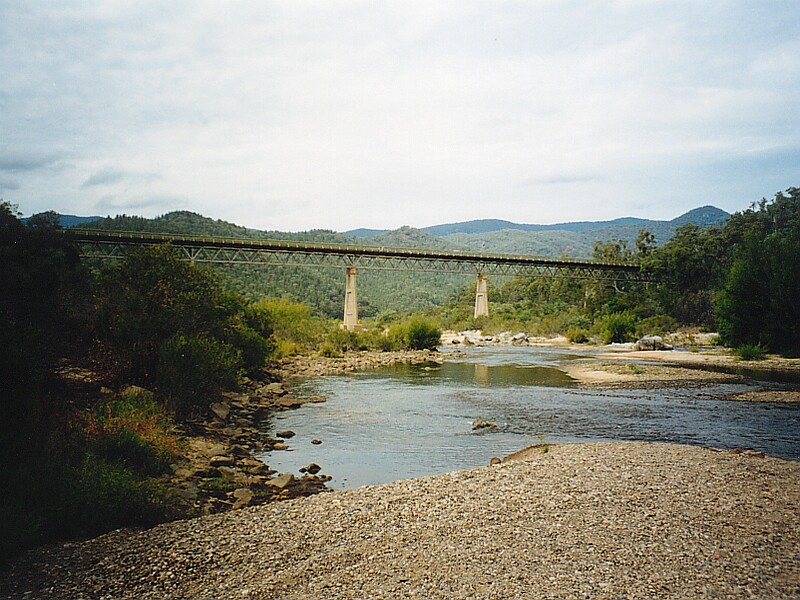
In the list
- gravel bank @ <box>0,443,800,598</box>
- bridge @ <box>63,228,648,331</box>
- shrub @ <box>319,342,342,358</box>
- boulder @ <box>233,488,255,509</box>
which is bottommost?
shrub @ <box>319,342,342,358</box>

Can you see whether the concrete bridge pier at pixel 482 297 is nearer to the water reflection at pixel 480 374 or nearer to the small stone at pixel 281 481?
the water reflection at pixel 480 374

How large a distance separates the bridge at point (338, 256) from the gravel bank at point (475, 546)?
28.0 m

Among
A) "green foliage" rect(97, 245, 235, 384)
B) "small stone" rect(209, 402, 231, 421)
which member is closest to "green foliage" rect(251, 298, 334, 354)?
"green foliage" rect(97, 245, 235, 384)

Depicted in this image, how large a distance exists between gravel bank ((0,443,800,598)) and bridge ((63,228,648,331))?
28.0 m

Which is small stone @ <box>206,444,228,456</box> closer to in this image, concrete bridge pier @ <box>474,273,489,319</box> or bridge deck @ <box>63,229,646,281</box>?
bridge deck @ <box>63,229,646,281</box>

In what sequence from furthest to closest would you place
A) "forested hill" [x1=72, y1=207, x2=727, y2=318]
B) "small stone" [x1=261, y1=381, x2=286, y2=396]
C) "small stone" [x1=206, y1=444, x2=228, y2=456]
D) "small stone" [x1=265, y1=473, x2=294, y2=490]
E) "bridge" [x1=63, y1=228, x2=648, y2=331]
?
"forested hill" [x1=72, y1=207, x2=727, y2=318] → "bridge" [x1=63, y1=228, x2=648, y2=331] → "small stone" [x1=261, y1=381, x2=286, y2=396] → "small stone" [x1=206, y1=444, x2=228, y2=456] → "small stone" [x1=265, y1=473, x2=294, y2=490]

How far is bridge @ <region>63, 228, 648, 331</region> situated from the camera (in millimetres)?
49750

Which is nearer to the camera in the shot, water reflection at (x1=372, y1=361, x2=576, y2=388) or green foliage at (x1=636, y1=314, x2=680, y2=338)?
water reflection at (x1=372, y1=361, x2=576, y2=388)

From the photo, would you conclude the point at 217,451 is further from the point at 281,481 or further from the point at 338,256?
the point at 338,256

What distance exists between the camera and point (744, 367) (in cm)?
3447

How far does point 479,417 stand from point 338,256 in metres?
43.6

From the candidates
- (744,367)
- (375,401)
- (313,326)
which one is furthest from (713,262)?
(375,401)

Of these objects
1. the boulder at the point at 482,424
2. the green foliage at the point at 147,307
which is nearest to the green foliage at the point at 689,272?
the boulder at the point at 482,424

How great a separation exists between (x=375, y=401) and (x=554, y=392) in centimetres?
786
